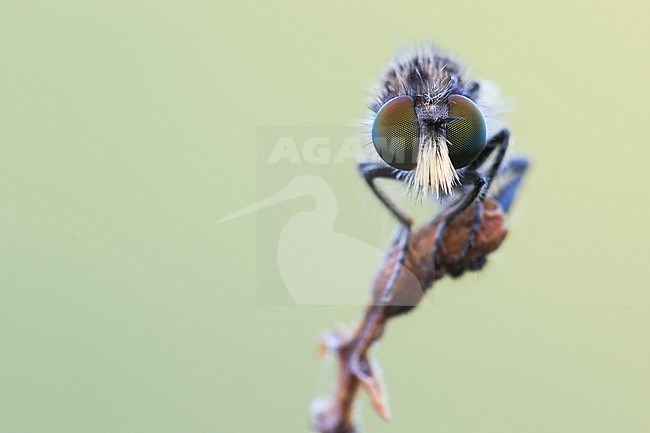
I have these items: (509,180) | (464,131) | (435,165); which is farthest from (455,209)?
(509,180)

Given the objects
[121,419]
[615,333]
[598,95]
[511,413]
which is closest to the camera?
[121,419]

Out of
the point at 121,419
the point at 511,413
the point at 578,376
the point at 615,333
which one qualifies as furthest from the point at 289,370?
the point at 615,333

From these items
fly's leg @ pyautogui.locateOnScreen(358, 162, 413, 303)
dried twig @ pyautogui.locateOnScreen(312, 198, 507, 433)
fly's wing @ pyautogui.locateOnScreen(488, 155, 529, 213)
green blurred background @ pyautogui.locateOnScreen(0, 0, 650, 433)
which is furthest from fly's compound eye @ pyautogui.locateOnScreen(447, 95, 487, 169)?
green blurred background @ pyautogui.locateOnScreen(0, 0, 650, 433)

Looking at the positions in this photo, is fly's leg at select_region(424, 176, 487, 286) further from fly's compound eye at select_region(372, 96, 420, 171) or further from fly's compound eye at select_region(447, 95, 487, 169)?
A: fly's compound eye at select_region(372, 96, 420, 171)

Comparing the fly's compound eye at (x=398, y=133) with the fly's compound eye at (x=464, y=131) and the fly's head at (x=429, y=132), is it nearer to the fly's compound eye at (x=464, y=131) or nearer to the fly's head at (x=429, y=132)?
the fly's head at (x=429, y=132)

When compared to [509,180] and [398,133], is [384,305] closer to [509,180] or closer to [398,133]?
[398,133]

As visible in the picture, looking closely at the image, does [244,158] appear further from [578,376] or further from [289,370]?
[578,376]

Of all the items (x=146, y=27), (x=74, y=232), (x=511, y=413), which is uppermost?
(x=146, y=27)
